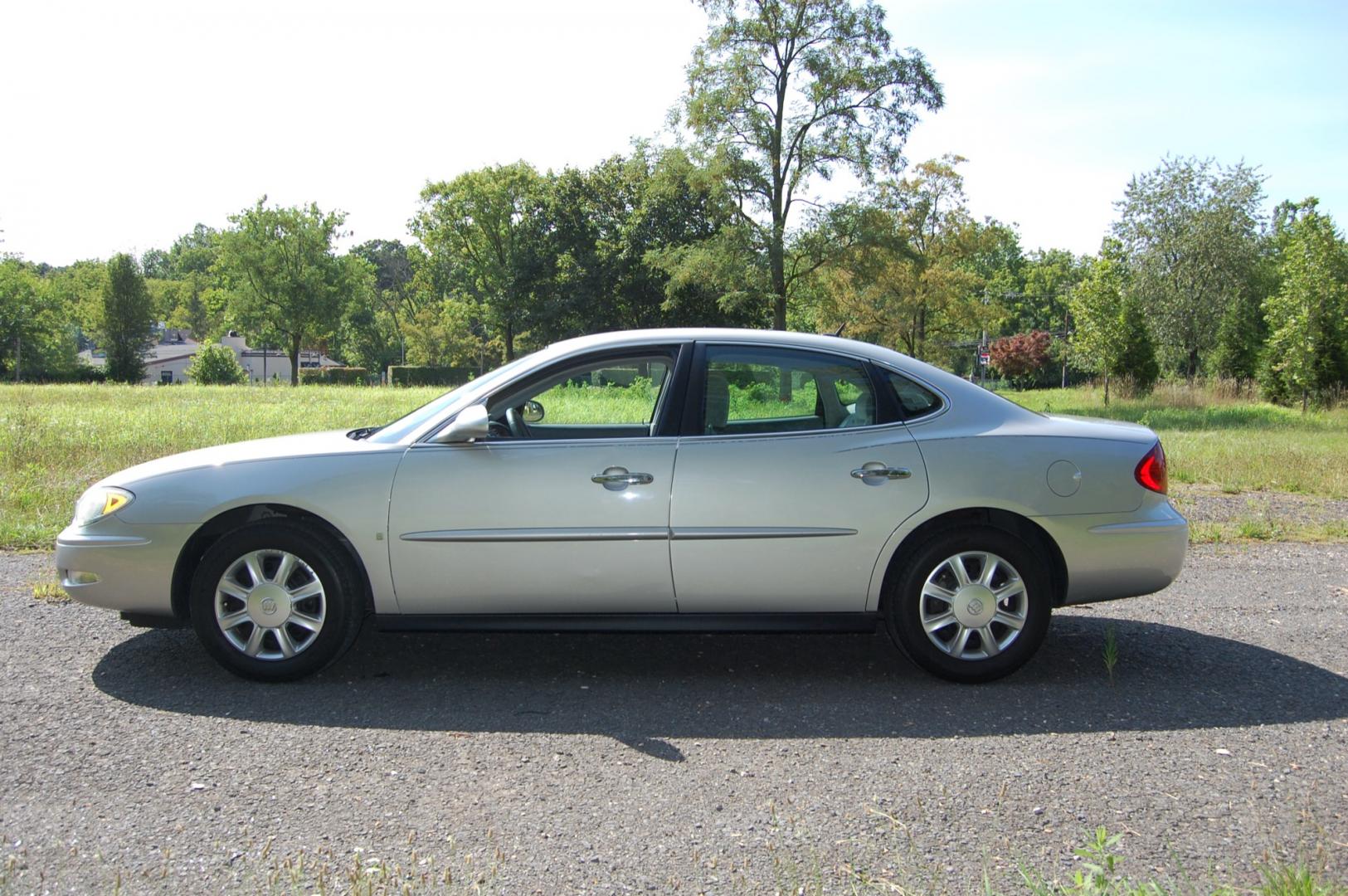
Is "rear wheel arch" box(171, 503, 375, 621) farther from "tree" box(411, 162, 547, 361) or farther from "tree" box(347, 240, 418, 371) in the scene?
"tree" box(347, 240, 418, 371)

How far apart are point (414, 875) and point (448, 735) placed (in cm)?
124

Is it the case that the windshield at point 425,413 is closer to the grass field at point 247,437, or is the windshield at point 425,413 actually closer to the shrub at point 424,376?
the grass field at point 247,437

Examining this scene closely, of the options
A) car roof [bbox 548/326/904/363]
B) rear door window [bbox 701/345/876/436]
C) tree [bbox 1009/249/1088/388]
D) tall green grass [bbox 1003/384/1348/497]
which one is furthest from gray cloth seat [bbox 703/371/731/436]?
tree [bbox 1009/249/1088/388]

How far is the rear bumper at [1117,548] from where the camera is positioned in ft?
15.7

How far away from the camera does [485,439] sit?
15.7ft

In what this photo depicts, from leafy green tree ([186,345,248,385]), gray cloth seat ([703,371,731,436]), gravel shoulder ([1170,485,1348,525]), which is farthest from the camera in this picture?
leafy green tree ([186,345,248,385])

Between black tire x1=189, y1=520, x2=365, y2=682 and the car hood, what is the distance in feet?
1.12

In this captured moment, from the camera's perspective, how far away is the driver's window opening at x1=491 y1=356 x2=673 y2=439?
4.92m

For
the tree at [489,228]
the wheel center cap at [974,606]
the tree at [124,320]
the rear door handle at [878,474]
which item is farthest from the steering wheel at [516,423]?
the tree at [124,320]

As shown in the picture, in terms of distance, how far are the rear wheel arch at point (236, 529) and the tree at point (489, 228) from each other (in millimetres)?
56905

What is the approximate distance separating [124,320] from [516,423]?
8909cm

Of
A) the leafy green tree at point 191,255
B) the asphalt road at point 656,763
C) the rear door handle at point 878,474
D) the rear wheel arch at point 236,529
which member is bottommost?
the asphalt road at point 656,763

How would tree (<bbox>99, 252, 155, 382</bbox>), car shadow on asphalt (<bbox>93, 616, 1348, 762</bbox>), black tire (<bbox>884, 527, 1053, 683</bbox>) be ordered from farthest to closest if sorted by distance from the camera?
tree (<bbox>99, 252, 155, 382</bbox>)
black tire (<bbox>884, 527, 1053, 683</bbox>)
car shadow on asphalt (<bbox>93, 616, 1348, 762</bbox>)

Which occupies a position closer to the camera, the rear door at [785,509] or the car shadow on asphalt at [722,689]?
the car shadow on asphalt at [722,689]
